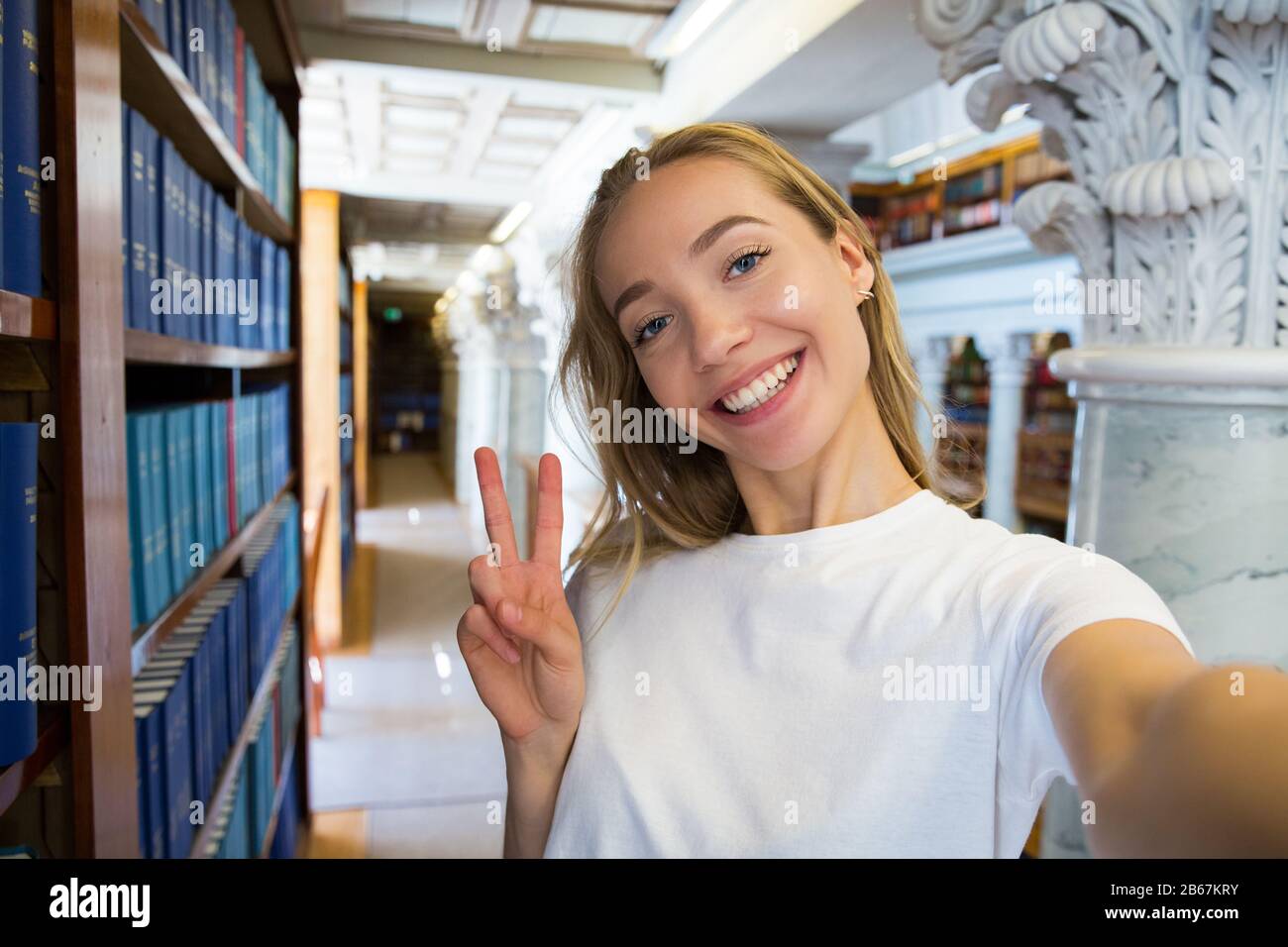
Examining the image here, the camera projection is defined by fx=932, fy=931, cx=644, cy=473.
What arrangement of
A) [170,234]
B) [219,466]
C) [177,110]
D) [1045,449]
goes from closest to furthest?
[170,234]
[177,110]
[219,466]
[1045,449]

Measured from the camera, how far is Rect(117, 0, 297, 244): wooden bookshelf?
108 centimetres

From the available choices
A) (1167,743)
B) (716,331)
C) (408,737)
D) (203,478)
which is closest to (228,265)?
(203,478)

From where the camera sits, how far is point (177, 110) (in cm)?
142

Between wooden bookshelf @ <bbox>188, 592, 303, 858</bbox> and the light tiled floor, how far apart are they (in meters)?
0.48

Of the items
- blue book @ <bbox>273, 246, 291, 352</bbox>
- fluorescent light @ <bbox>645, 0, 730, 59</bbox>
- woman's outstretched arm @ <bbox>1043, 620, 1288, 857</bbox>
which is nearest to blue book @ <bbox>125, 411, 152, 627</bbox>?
woman's outstretched arm @ <bbox>1043, 620, 1288, 857</bbox>

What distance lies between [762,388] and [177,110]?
1.14 m

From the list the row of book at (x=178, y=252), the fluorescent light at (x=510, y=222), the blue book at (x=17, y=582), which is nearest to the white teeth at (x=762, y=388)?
the blue book at (x=17, y=582)

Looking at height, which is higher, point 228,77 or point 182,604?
point 228,77

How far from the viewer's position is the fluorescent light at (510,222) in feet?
19.0

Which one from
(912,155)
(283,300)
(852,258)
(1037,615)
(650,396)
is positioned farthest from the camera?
(912,155)

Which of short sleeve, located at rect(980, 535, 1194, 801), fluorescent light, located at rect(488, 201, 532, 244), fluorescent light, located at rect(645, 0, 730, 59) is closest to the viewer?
short sleeve, located at rect(980, 535, 1194, 801)

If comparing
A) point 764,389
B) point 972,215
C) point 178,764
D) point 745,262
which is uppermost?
point 972,215

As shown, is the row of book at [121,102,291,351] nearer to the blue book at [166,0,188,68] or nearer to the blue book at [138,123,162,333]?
the blue book at [138,123,162,333]

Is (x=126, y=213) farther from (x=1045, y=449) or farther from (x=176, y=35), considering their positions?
(x=1045, y=449)
